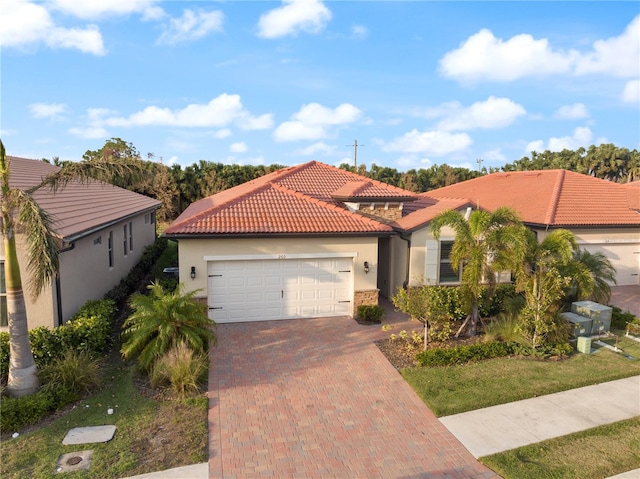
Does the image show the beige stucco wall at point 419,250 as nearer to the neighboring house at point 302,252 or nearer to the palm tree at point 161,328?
the neighboring house at point 302,252

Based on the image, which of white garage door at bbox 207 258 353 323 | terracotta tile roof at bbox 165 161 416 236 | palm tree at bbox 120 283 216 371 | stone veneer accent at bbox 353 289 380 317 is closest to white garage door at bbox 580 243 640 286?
terracotta tile roof at bbox 165 161 416 236

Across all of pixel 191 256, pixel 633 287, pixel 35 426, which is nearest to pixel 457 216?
pixel 191 256

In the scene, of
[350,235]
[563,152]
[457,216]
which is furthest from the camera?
[563,152]

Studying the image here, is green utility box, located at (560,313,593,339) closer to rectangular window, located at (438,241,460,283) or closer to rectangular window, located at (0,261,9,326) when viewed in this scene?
rectangular window, located at (438,241,460,283)

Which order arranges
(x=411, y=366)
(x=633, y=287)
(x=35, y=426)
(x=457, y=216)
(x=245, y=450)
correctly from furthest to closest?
(x=633, y=287), (x=457, y=216), (x=411, y=366), (x=35, y=426), (x=245, y=450)

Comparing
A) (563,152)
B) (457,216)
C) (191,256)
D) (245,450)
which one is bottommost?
(245,450)

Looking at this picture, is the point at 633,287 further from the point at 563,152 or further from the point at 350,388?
the point at 563,152
